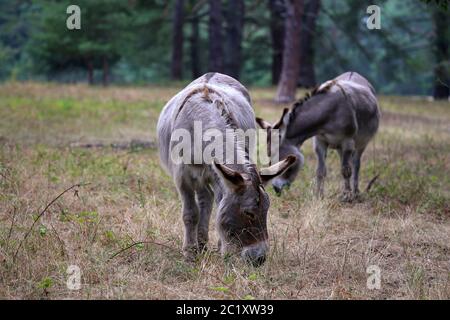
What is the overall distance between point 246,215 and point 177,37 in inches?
958

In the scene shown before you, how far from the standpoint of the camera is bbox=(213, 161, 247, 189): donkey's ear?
4.54 metres

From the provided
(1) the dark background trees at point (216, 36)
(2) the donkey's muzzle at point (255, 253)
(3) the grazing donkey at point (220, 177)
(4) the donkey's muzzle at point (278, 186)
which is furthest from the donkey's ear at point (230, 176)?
(1) the dark background trees at point (216, 36)

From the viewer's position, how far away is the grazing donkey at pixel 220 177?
4.67 meters

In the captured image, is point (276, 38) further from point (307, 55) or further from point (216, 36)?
point (216, 36)

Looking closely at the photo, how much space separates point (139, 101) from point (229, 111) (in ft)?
42.3

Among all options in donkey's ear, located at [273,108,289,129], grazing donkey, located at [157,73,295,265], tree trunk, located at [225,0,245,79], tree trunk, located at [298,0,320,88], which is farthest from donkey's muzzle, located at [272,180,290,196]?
tree trunk, located at [298,0,320,88]

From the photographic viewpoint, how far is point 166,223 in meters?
6.40

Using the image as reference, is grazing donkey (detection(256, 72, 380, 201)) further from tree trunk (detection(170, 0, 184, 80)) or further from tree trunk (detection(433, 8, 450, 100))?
tree trunk (detection(170, 0, 184, 80))

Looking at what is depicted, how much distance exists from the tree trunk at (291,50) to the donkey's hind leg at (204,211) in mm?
12728

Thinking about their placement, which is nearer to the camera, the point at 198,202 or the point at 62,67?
the point at 198,202

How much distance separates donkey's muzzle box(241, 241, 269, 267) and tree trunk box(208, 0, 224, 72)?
18.6m
